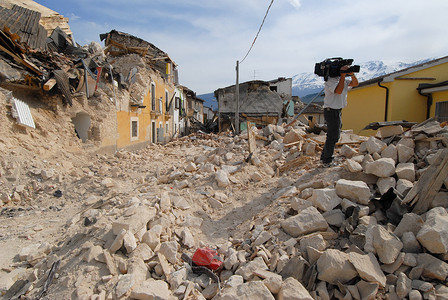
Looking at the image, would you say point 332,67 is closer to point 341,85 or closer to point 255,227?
point 341,85

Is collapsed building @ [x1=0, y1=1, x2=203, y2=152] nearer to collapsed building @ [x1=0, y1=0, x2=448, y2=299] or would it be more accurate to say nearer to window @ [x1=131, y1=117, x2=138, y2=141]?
window @ [x1=131, y1=117, x2=138, y2=141]

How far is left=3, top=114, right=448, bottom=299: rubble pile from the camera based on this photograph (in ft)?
7.17

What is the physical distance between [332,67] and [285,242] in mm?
3034

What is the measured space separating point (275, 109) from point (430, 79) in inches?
640


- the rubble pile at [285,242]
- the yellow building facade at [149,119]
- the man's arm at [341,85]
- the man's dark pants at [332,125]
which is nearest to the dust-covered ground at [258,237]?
the rubble pile at [285,242]

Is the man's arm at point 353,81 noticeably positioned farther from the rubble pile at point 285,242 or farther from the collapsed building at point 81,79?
the collapsed building at point 81,79

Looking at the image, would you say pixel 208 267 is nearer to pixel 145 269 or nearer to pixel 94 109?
pixel 145 269

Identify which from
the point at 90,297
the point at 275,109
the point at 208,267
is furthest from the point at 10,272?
the point at 275,109

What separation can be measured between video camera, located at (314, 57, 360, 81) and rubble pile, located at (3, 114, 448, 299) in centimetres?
131

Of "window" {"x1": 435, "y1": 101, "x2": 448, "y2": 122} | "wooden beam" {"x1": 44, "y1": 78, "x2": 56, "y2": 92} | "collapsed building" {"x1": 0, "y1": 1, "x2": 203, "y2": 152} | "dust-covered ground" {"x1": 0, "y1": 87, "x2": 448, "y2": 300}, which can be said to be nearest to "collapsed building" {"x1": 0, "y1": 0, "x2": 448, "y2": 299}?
"dust-covered ground" {"x1": 0, "y1": 87, "x2": 448, "y2": 300}

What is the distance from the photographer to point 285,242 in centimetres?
280

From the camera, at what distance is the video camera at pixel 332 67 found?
156 inches

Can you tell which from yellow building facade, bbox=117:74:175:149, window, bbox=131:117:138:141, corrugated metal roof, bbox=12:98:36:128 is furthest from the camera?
window, bbox=131:117:138:141

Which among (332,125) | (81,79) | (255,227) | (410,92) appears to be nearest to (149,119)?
(81,79)
